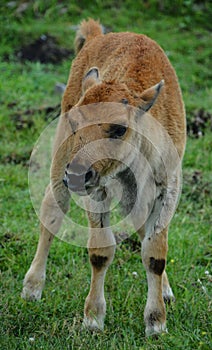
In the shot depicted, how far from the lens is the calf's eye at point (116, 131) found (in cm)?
449

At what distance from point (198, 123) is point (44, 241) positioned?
12.9 ft

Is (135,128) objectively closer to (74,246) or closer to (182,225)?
(74,246)

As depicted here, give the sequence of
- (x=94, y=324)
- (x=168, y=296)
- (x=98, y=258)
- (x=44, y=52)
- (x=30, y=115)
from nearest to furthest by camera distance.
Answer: (x=94, y=324), (x=98, y=258), (x=168, y=296), (x=30, y=115), (x=44, y=52)

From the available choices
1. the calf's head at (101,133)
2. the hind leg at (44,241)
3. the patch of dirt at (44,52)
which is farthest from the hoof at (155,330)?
the patch of dirt at (44,52)

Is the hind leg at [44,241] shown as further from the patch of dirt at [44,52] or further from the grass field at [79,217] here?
the patch of dirt at [44,52]

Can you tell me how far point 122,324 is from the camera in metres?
5.22

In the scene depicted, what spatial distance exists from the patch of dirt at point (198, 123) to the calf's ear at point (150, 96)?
4.39 m

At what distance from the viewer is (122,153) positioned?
183 inches

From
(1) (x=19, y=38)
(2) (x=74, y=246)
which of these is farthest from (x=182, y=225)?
(1) (x=19, y=38)

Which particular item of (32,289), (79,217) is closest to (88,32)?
(79,217)

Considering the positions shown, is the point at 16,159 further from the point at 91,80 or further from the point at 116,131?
the point at 116,131

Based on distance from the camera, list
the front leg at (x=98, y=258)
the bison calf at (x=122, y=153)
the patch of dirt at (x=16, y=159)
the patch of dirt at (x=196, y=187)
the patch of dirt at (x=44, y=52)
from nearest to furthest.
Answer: the bison calf at (x=122, y=153) → the front leg at (x=98, y=258) → the patch of dirt at (x=196, y=187) → the patch of dirt at (x=16, y=159) → the patch of dirt at (x=44, y=52)

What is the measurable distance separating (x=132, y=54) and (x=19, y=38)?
726cm

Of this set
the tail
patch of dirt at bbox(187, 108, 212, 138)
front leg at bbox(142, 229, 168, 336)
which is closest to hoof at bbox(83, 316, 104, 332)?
front leg at bbox(142, 229, 168, 336)
